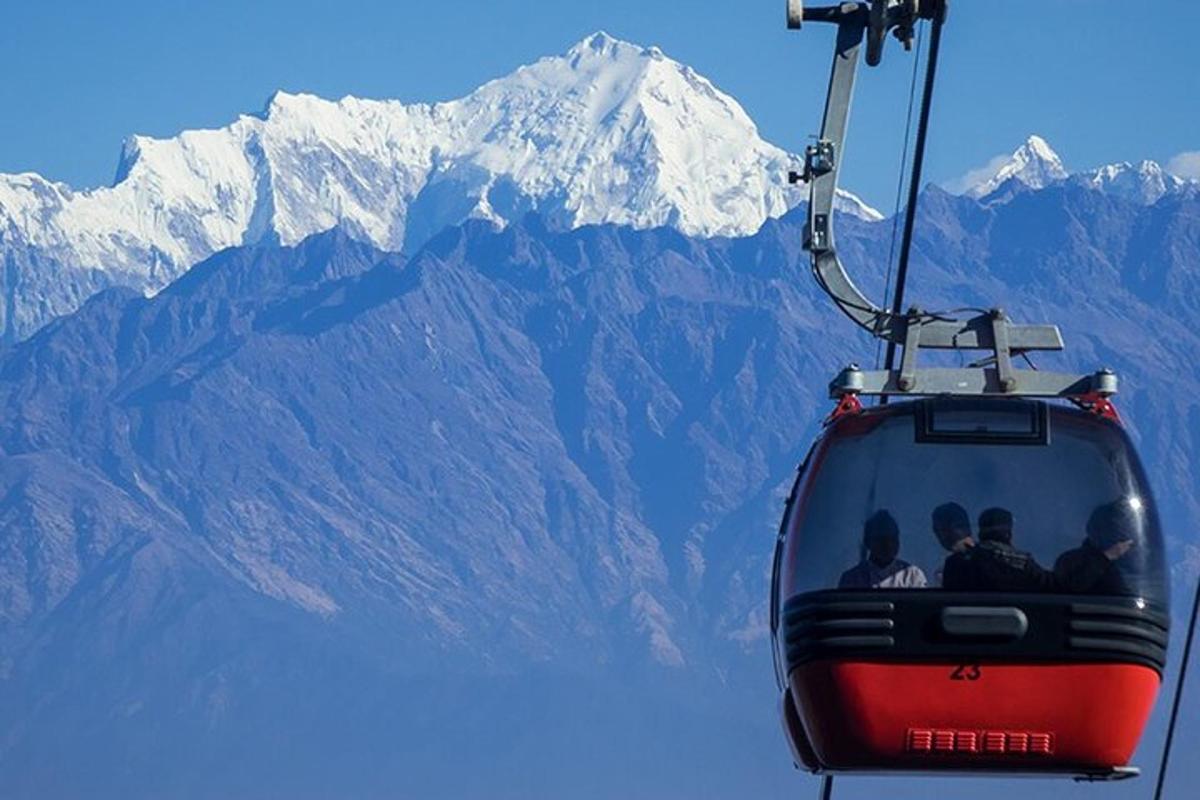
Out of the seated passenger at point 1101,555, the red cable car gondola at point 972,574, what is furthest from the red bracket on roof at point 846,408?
the seated passenger at point 1101,555

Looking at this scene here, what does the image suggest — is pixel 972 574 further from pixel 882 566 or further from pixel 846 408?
pixel 846 408

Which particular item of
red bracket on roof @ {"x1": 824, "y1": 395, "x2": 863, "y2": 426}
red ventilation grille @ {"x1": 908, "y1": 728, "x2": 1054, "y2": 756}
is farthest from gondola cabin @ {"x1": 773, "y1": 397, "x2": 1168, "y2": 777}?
red bracket on roof @ {"x1": 824, "y1": 395, "x2": 863, "y2": 426}

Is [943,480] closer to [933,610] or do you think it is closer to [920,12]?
[933,610]

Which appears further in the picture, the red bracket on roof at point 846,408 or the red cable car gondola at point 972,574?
the red bracket on roof at point 846,408

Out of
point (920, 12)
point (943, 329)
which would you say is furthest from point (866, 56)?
point (943, 329)

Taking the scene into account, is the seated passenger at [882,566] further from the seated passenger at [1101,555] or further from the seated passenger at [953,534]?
the seated passenger at [1101,555]

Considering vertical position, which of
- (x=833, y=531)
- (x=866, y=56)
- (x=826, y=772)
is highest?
(x=866, y=56)

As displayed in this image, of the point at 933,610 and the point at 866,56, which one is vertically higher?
the point at 866,56

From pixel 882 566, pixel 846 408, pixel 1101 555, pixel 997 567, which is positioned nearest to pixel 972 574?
pixel 997 567
